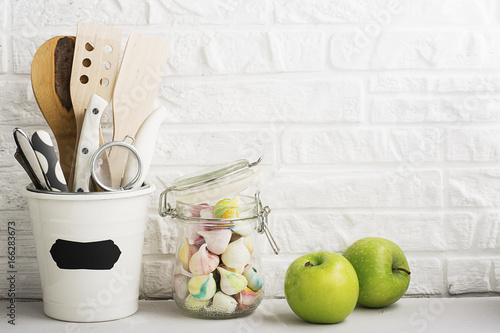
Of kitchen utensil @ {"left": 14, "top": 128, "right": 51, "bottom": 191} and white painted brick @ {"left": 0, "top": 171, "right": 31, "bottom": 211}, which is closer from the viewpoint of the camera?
kitchen utensil @ {"left": 14, "top": 128, "right": 51, "bottom": 191}

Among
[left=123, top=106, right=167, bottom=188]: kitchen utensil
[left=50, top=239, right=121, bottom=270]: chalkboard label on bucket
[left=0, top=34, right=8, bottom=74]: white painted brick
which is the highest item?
[left=0, top=34, right=8, bottom=74]: white painted brick

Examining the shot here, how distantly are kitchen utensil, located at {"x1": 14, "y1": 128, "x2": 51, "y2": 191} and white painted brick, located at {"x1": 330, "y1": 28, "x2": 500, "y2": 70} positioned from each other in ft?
1.68

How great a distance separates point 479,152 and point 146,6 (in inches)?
24.8

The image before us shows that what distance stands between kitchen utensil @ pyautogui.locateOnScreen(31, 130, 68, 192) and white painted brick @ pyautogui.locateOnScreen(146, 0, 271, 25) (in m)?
0.30

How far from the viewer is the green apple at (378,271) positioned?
0.91 metres

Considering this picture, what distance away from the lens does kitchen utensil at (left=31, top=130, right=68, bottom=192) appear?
2.68 ft

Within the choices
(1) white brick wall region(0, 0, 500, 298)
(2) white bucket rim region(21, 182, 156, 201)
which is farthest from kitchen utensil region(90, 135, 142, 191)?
(1) white brick wall region(0, 0, 500, 298)

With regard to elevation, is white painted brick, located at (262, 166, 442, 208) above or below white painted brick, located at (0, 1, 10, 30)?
below

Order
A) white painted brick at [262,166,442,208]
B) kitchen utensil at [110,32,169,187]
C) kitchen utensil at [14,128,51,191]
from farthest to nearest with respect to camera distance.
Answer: white painted brick at [262,166,442,208], kitchen utensil at [110,32,169,187], kitchen utensil at [14,128,51,191]

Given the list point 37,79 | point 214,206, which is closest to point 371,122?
point 214,206

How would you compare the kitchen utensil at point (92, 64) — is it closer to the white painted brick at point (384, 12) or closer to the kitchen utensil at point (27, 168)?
the kitchen utensil at point (27, 168)

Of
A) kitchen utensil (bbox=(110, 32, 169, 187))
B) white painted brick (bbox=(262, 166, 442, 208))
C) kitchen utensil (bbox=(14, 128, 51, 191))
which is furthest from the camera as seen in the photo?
white painted brick (bbox=(262, 166, 442, 208))

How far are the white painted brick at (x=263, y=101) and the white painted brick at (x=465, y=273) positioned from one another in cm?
33

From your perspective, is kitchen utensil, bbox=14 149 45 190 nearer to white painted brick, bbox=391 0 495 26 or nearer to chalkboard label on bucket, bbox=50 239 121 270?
chalkboard label on bucket, bbox=50 239 121 270
